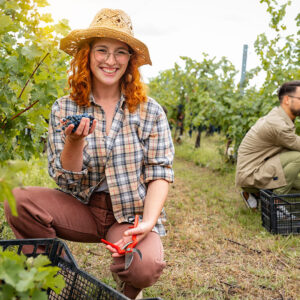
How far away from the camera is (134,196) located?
1.93 metres

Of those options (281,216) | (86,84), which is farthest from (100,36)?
(281,216)

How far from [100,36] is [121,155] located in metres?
0.59

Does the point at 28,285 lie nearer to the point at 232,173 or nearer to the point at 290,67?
the point at 290,67

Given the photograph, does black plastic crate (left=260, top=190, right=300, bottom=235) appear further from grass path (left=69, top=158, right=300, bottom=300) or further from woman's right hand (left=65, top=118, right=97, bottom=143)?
Answer: woman's right hand (left=65, top=118, right=97, bottom=143)

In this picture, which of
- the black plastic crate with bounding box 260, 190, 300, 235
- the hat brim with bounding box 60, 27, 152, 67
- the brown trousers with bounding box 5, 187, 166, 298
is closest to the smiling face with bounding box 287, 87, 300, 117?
the black plastic crate with bounding box 260, 190, 300, 235

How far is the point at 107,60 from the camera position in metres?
1.89

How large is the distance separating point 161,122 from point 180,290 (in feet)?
3.37

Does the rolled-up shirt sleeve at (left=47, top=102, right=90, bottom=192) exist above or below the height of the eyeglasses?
below

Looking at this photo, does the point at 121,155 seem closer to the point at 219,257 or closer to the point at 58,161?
the point at 58,161

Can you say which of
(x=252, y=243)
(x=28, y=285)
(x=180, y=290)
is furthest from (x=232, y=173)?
(x=28, y=285)

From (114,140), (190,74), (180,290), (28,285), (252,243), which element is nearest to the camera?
(28,285)

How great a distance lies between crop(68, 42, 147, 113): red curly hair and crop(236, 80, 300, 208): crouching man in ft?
6.73

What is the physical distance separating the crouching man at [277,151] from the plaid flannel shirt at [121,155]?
200 cm

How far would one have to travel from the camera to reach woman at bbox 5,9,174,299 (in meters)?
1.85
